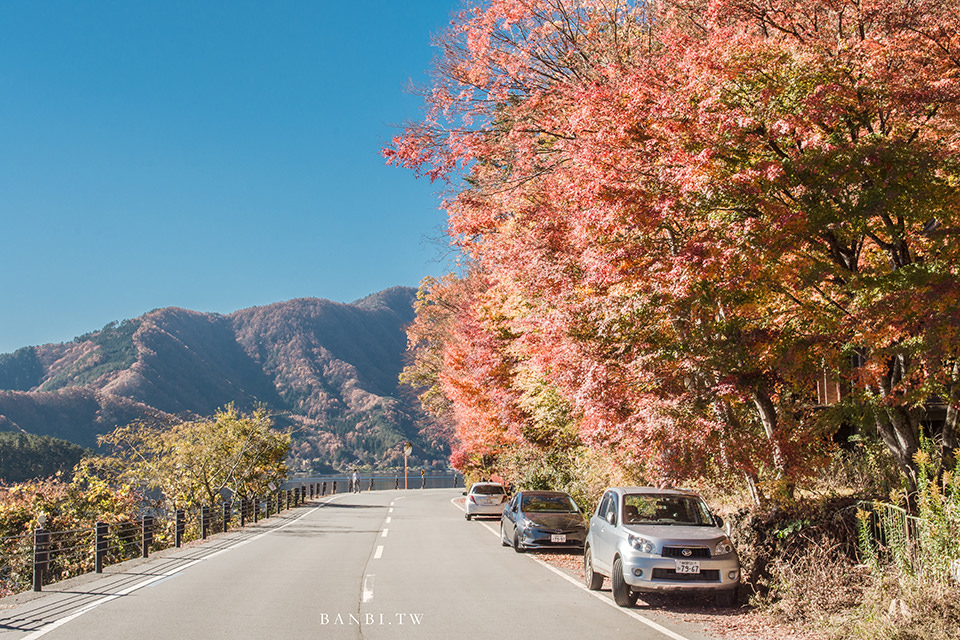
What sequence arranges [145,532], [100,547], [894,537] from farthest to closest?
Answer: [145,532] → [100,547] → [894,537]

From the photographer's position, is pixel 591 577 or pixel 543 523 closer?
pixel 591 577

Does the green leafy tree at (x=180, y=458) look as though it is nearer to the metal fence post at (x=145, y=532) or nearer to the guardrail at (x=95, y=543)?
the guardrail at (x=95, y=543)

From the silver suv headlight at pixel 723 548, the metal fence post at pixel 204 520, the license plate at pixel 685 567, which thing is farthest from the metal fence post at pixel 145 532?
the silver suv headlight at pixel 723 548

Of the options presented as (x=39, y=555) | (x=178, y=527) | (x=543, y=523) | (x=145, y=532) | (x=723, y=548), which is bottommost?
(x=178, y=527)

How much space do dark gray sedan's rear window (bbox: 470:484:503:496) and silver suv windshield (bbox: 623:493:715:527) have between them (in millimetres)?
18448

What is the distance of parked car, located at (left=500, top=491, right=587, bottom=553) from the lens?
17047 mm

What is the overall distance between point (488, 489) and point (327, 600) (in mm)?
19742

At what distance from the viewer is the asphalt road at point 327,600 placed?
8195 mm

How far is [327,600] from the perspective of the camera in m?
10.3

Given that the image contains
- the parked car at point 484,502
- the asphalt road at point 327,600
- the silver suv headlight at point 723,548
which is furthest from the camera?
the parked car at point 484,502

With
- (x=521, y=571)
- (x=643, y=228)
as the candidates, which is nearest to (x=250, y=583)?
(x=521, y=571)

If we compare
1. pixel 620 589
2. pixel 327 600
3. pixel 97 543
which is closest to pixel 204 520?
pixel 97 543

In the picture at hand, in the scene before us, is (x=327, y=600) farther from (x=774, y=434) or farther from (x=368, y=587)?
(x=774, y=434)

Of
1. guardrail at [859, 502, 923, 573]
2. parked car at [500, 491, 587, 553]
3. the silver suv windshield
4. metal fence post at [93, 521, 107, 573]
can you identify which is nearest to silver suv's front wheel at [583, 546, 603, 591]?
the silver suv windshield
